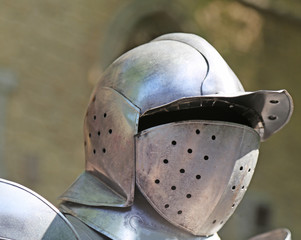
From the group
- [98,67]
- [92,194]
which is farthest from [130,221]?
[98,67]

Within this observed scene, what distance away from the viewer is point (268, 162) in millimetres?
7781

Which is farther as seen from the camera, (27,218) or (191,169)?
(191,169)

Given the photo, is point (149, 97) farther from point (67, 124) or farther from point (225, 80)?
point (67, 124)

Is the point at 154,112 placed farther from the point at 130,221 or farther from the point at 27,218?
the point at 27,218

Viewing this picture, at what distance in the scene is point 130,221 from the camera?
203cm

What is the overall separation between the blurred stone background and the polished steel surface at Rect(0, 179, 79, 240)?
3531 millimetres

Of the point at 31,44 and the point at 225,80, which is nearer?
the point at 225,80

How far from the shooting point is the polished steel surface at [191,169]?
81.1 inches

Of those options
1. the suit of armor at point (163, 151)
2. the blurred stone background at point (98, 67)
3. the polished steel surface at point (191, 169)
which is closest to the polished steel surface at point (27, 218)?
the suit of armor at point (163, 151)

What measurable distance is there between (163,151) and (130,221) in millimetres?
193

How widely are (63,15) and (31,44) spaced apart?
387 millimetres

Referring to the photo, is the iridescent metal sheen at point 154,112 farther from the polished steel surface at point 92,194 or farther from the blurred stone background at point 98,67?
the blurred stone background at point 98,67

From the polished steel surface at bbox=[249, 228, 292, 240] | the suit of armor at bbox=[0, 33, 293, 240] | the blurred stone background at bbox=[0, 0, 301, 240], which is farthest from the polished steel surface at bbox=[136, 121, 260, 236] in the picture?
the blurred stone background at bbox=[0, 0, 301, 240]

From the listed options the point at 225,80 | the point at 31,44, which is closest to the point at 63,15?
the point at 31,44
